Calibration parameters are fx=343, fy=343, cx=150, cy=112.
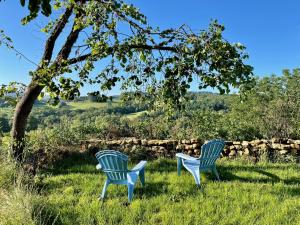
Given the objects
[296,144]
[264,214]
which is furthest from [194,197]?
[296,144]

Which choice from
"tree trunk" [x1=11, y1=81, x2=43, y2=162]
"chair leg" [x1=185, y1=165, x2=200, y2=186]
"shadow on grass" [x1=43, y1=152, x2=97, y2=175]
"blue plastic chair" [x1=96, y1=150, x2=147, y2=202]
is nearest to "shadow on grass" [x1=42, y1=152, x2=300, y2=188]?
"shadow on grass" [x1=43, y1=152, x2=97, y2=175]

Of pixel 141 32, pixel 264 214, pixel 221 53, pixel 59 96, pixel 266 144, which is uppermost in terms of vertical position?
pixel 141 32

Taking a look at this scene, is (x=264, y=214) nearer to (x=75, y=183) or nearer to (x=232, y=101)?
(x=75, y=183)

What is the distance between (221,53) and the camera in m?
5.80

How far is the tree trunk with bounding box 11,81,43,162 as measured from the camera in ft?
25.2

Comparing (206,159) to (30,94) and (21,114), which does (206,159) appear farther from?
(21,114)

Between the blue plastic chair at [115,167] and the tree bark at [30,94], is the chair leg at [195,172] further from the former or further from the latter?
the tree bark at [30,94]

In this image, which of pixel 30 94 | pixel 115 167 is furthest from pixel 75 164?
pixel 115 167

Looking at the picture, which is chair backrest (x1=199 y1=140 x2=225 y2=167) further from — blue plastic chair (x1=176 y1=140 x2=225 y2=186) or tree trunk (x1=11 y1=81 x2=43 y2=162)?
tree trunk (x1=11 y1=81 x2=43 y2=162)

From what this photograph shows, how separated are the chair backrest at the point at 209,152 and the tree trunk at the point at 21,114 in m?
3.86

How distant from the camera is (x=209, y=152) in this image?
6543 mm

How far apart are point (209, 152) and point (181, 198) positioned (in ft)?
4.73

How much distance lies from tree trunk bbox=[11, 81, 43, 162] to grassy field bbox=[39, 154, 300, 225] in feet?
3.44

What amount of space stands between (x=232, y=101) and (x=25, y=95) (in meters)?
13.6
